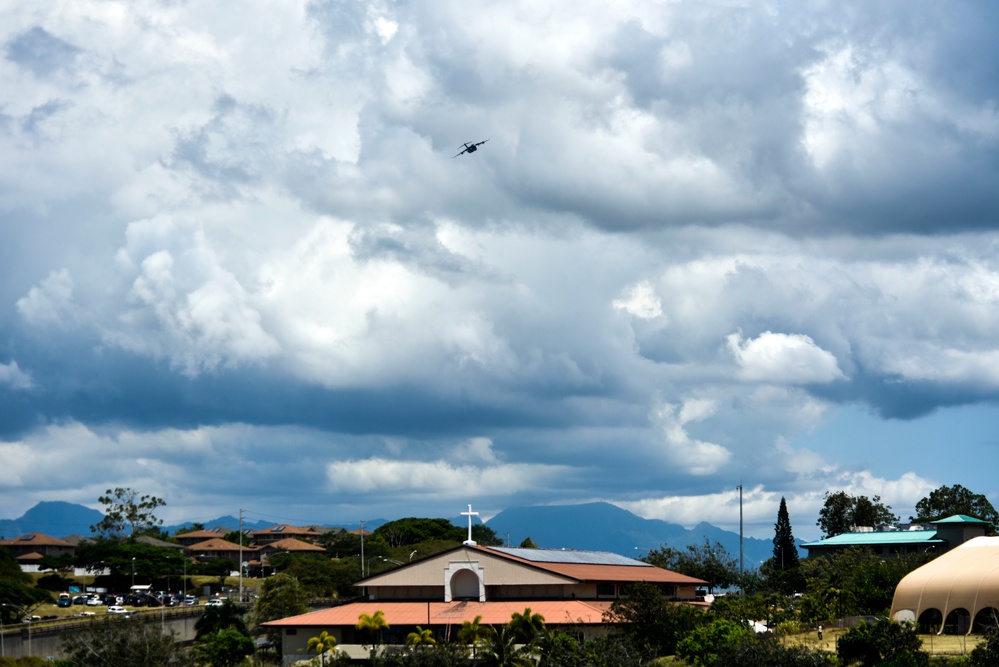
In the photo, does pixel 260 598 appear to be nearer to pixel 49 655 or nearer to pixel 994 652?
pixel 49 655

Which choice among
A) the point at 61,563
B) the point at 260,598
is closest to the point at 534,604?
the point at 260,598

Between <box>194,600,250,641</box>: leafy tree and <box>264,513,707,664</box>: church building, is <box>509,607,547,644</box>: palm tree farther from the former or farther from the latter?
<box>194,600,250,641</box>: leafy tree

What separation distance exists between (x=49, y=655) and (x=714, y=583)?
7483 centimetres

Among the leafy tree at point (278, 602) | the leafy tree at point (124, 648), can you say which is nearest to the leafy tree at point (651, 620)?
the leafy tree at point (124, 648)

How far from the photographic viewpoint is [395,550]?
194125 mm

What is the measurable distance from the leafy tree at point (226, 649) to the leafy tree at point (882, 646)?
158 feet

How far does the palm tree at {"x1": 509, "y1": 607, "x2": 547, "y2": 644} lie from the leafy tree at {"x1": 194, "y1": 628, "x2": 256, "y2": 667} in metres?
26.9

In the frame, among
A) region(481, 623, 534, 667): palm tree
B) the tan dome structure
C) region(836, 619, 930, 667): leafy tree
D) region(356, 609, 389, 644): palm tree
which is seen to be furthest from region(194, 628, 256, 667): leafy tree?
the tan dome structure

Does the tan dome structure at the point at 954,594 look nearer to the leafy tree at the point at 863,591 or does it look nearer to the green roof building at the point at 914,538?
the leafy tree at the point at 863,591

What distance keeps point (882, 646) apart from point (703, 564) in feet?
246

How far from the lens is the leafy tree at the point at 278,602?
123 meters

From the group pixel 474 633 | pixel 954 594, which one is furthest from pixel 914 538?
pixel 474 633

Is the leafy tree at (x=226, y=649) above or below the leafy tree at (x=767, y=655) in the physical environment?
above

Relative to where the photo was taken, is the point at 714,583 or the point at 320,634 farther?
the point at 714,583
